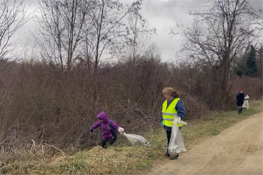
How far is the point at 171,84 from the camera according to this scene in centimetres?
1691

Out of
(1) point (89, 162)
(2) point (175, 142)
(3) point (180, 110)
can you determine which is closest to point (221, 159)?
(2) point (175, 142)

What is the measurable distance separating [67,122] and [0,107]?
1.98 meters

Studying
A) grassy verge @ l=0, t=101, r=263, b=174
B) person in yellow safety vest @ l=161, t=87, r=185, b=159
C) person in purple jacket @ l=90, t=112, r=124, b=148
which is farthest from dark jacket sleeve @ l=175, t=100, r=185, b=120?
person in purple jacket @ l=90, t=112, r=124, b=148

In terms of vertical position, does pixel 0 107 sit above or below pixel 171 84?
below

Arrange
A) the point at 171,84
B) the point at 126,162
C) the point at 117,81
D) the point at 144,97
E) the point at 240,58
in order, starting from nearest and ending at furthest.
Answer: the point at 126,162, the point at 117,81, the point at 144,97, the point at 171,84, the point at 240,58

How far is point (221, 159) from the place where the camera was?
6.98 meters

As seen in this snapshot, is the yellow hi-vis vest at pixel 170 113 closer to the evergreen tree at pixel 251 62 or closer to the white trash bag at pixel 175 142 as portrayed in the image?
the white trash bag at pixel 175 142

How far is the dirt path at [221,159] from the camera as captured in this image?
6055 mm

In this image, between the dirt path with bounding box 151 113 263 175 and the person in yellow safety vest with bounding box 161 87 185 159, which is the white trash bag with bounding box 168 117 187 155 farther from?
the dirt path with bounding box 151 113 263 175

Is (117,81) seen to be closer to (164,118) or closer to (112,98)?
(112,98)

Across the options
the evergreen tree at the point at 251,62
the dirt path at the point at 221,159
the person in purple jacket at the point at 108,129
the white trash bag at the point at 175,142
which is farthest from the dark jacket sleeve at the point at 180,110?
the evergreen tree at the point at 251,62

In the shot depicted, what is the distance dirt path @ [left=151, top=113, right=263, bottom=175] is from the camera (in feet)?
19.9

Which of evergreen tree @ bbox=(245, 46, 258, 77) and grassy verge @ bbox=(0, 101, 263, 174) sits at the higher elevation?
evergreen tree @ bbox=(245, 46, 258, 77)

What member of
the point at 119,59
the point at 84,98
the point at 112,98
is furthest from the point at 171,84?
the point at 84,98
